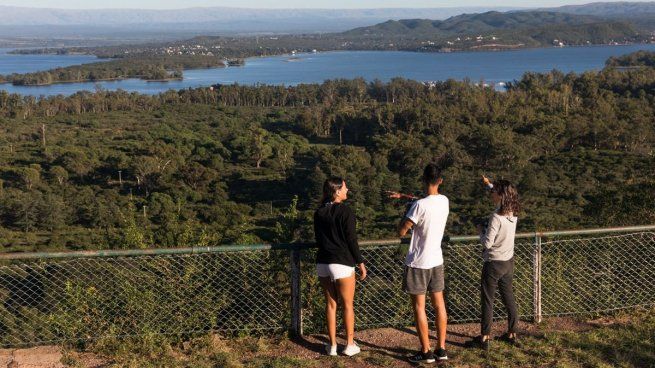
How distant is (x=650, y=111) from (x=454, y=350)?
4774cm

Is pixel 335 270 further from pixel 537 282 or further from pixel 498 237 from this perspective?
pixel 537 282

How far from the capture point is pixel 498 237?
14.7 ft

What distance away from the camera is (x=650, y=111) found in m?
46.6

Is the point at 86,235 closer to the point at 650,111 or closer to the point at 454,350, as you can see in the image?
the point at 454,350

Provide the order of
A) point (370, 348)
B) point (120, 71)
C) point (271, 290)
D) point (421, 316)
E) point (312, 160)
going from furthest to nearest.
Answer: point (120, 71)
point (312, 160)
point (271, 290)
point (370, 348)
point (421, 316)

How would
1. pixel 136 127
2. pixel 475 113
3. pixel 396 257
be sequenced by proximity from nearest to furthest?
pixel 396 257, pixel 475 113, pixel 136 127

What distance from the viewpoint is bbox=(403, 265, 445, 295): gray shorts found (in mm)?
A: 4355

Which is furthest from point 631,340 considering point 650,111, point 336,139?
point 336,139

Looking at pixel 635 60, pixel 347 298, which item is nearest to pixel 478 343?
pixel 347 298

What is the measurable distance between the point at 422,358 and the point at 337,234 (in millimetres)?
1069

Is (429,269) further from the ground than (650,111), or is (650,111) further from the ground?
(429,269)

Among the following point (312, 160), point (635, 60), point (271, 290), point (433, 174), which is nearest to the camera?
point (433, 174)

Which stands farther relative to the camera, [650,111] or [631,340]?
[650,111]

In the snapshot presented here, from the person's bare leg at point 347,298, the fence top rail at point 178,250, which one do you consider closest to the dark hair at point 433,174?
the fence top rail at point 178,250
